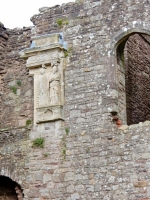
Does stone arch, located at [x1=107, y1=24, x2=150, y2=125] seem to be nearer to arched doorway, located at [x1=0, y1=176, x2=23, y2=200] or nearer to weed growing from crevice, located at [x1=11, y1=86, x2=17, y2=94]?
weed growing from crevice, located at [x1=11, y1=86, x2=17, y2=94]

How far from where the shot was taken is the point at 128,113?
12.4 m

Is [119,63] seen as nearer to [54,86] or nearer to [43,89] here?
[54,86]

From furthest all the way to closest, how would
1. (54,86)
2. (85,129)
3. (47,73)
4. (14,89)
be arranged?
(14,89)
(47,73)
(54,86)
(85,129)

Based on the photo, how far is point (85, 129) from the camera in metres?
11.0

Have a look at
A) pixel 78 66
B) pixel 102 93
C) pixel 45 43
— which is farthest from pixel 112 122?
pixel 45 43

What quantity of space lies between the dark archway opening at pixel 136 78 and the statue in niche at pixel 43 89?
160 cm

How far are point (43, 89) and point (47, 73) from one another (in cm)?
36

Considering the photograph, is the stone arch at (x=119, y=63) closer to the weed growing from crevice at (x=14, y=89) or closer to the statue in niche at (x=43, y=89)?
the statue in niche at (x=43, y=89)

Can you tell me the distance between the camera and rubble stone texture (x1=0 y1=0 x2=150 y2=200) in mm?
10445

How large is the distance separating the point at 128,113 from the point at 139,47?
6.83 feet

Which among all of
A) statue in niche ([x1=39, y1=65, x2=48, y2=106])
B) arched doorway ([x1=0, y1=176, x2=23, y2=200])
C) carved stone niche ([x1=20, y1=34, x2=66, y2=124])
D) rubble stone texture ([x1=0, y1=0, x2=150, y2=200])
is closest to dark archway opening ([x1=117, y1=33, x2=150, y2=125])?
rubble stone texture ([x1=0, y1=0, x2=150, y2=200])

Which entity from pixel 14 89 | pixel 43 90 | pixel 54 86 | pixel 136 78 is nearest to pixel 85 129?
pixel 54 86

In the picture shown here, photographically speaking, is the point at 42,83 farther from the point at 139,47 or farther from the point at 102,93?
the point at 139,47

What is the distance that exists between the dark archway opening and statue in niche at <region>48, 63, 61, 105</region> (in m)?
1.33
